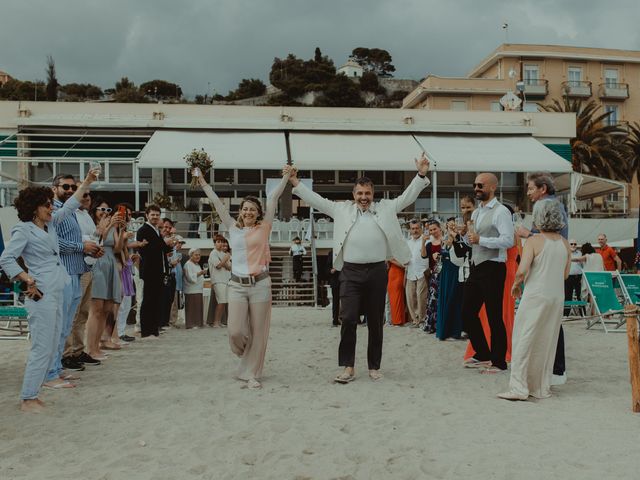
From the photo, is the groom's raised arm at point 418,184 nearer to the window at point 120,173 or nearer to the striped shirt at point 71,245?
the striped shirt at point 71,245

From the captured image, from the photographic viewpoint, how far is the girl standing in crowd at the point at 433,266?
9.74 m

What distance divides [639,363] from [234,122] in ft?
71.2

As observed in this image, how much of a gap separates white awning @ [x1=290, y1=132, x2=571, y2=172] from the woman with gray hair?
586 inches

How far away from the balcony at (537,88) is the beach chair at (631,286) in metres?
34.9

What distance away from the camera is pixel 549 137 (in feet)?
88.8

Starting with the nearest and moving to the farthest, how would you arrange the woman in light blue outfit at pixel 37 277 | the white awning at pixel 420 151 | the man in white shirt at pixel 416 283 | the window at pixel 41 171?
the woman in light blue outfit at pixel 37 277 < the man in white shirt at pixel 416 283 < the white awning at pixel 420 151 < the window at pixel 41 171

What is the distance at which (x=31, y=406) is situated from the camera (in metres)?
4.96

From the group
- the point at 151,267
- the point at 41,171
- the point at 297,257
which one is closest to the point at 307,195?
the point at 151,267

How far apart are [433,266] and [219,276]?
387 cm

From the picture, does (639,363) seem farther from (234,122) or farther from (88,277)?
(234,122)

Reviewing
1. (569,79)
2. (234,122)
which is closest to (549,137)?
(234,122)

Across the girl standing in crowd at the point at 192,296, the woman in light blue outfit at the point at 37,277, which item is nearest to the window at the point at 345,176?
the girl standing in crowd at the point at 192,296

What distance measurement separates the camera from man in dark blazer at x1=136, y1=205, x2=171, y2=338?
9.18 meters

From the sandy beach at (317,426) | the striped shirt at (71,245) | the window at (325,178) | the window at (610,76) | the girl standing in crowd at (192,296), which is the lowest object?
the sandy beach at (317,426)
